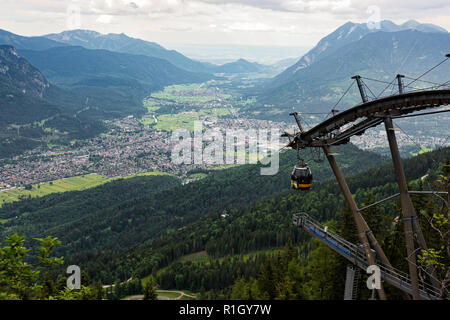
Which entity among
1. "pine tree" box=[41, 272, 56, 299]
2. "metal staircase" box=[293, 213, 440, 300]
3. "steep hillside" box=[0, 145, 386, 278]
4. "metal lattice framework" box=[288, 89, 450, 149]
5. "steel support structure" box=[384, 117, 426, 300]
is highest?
"metal lattice framework" box=[288, 89, 450, 149]

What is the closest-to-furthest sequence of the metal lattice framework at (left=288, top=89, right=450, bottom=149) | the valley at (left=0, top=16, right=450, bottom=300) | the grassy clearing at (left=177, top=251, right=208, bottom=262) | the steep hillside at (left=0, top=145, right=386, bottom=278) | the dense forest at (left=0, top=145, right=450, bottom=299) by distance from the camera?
the metal lattice framework at (left=288, top=89, right=450, bottom=149) → the valley at (left=0, top=16, right=450, bottom=300) → the dense forest at (left=0, top=145, right=450, bottom=299) → the grassy clearing at (left=177, top=251, right=208, bottom=262) → the steep hillside at (left=0, top=145, right=386, bottom=278)

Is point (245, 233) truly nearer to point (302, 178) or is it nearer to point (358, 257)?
point (358, 257)

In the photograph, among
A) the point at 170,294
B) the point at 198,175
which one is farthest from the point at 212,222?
the point at 198,175

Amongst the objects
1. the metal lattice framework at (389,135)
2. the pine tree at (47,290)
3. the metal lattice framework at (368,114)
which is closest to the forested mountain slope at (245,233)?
the pine tree at (47,290)

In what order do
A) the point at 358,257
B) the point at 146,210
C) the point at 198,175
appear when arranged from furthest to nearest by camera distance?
the point at 198,175
the point at 146,210
the point at 358,257

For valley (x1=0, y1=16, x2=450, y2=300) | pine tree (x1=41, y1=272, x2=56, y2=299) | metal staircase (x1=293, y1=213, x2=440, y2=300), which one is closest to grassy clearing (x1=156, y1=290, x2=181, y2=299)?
valley (x1=0, y1=16, x2=450, y2=300)

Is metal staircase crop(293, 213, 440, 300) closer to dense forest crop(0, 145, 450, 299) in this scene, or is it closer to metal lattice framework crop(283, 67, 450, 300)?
metal lattice framework crop(283, 67, 450, 300)

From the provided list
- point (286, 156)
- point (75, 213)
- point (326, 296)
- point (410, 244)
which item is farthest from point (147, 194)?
point (410, 244)
